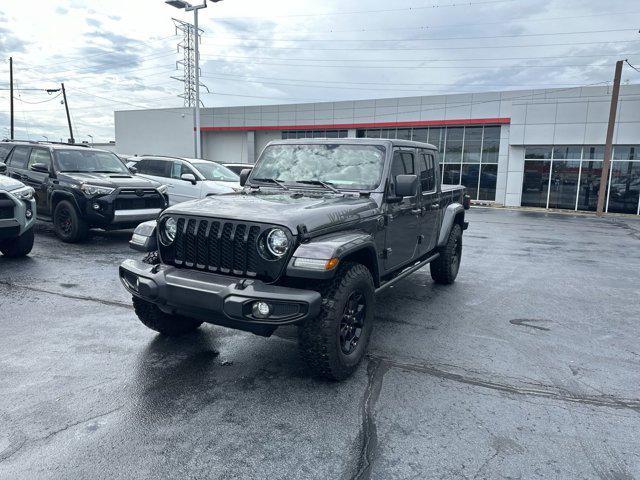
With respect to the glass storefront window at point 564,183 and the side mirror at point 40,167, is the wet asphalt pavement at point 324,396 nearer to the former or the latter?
the side mirror at point 40,167

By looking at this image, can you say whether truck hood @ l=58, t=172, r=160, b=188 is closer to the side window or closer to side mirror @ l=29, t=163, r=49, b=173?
side mirror @ l=29, t=163, r=49, b=173

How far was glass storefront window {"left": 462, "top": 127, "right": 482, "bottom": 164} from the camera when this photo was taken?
26.6 m

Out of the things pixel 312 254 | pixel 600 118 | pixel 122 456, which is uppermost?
pixel 600 118

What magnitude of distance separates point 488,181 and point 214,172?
18609 mm

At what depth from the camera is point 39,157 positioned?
10000mm

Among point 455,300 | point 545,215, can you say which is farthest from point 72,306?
point 545,215

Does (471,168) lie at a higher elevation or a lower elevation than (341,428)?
higher

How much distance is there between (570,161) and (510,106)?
14.3 ft

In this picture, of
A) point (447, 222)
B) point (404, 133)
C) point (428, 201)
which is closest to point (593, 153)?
point (404, 133)

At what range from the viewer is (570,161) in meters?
23.2

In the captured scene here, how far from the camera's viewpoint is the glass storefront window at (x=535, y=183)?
23.9 m

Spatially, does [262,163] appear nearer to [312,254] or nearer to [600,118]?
[312,254]

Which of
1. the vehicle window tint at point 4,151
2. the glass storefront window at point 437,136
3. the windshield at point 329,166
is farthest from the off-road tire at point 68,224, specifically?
the glass storefront window at point 437,136

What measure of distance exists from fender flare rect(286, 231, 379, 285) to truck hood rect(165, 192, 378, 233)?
0.41ft
